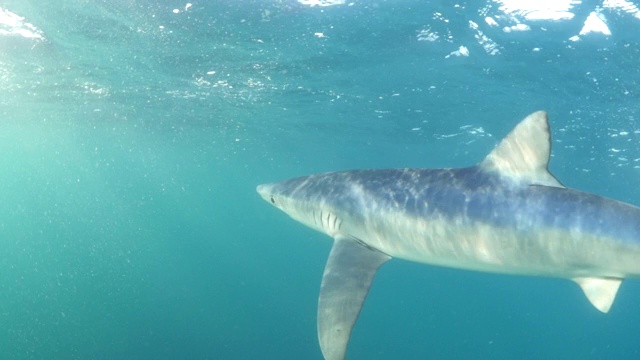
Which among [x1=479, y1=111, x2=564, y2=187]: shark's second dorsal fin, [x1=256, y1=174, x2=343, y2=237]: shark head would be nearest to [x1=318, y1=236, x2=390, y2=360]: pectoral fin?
[x1=256, y1=174, x2=343, y2=237]: shark head

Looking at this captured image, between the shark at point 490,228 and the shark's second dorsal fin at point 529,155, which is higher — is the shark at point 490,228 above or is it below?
below

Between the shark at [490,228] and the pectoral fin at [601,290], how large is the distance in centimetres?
1

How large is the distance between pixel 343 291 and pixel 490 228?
1758 millimetres

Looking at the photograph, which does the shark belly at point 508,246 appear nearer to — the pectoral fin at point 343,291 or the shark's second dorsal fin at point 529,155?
the pectoral fin at point 343,291

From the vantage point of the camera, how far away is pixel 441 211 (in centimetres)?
566

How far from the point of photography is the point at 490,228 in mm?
5195

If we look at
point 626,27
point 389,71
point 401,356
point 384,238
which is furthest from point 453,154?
point 384,238

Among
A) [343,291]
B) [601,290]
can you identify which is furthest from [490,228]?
[343,291]

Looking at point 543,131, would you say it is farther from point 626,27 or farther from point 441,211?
point 626,27

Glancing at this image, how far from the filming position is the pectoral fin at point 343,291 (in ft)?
16.5

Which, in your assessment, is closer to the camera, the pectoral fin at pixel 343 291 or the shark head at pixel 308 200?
the pectoral fin at pixel 343 291

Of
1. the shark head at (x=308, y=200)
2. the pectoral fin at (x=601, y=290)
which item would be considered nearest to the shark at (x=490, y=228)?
the pectoral fin at (x=601, y=290)

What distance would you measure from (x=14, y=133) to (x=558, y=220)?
49503 millimetres

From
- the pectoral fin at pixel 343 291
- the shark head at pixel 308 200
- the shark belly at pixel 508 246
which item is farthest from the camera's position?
the shark head at pixel 308 200
